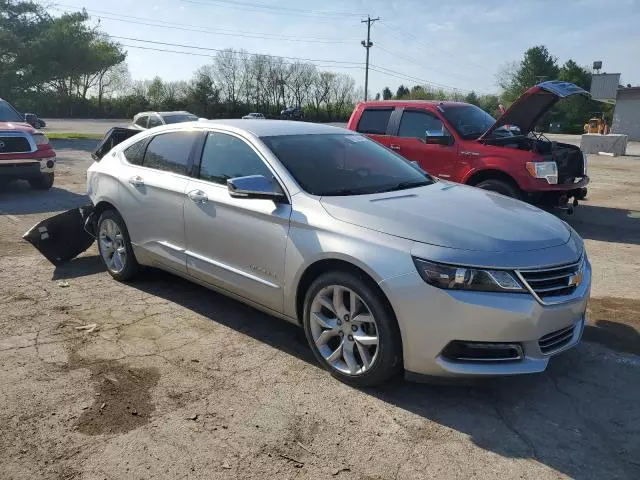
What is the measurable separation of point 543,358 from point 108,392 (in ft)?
8.65

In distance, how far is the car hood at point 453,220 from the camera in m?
3.28

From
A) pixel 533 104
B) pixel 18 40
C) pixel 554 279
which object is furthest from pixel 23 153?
pixel 18 40

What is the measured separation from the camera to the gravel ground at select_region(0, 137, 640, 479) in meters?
2.81

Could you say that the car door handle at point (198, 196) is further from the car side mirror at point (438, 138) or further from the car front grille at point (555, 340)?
the car side mirror at point (438, 138)

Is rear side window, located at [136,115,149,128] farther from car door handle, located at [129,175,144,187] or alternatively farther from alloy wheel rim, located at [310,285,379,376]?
alloy wheel rim, located at [310,285,379,376]

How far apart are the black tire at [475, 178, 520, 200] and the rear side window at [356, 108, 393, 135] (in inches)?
78.4

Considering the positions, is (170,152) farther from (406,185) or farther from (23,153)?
(23,153)

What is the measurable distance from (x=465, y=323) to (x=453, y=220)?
2.34 feet

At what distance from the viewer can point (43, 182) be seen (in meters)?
11.6

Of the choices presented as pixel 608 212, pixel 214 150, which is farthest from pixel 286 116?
pixel 214 150

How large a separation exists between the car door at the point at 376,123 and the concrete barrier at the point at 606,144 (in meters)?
18.8

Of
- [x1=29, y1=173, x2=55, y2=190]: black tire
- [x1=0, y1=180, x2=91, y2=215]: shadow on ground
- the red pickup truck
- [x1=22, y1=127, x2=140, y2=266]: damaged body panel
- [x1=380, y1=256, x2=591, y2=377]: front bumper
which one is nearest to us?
[x1=380, y1=256, x2=591, y2=377]: front bumper

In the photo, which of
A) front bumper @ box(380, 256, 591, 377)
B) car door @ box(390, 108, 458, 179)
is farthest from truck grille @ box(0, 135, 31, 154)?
front bumper @ box(380, 256, 591, 377)

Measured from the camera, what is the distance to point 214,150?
459 centimetres
